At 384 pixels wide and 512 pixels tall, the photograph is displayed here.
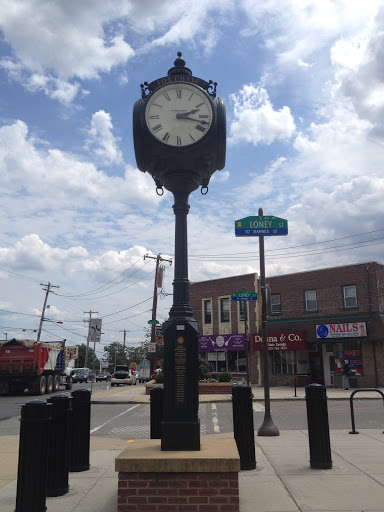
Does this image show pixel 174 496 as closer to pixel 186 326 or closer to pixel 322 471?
pixel 186 326

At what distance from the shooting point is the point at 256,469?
6387mm

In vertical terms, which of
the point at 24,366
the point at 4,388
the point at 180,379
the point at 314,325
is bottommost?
the point at 4,388

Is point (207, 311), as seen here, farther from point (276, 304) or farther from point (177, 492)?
point (177, 492)

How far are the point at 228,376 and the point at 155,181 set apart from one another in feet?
61.9

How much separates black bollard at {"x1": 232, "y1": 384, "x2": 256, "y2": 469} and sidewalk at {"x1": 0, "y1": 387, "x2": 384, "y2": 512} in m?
0.17

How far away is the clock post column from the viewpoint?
492cm

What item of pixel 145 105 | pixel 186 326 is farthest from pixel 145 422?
pixel 145 105

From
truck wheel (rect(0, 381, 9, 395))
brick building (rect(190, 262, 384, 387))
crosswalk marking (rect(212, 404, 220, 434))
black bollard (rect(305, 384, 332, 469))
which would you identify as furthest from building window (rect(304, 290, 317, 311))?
black bollard (rect(305, 384, 332, 469))

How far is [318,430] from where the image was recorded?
6355 millimetres

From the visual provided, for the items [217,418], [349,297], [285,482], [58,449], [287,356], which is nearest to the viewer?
[58,449]

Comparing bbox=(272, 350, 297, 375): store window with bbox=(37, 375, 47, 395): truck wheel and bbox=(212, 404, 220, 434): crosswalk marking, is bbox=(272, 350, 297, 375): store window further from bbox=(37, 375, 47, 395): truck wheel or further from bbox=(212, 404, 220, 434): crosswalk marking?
bbox=(37, 375, 47, 395): truck wheel

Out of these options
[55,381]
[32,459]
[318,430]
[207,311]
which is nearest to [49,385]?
[55,381]

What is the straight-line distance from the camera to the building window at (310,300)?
97.1ft

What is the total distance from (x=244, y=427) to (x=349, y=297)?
75.9ft
